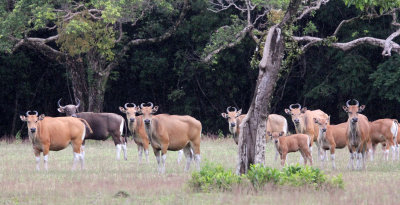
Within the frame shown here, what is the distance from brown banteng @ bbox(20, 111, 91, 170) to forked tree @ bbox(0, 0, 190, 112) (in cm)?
858

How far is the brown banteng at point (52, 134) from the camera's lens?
17420 mm

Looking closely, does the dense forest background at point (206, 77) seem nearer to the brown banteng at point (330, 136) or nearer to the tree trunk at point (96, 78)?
the tree trunk at point (96, 78)

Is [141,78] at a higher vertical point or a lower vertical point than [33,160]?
higher

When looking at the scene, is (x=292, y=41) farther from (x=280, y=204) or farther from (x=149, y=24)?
(x=149, y=24)

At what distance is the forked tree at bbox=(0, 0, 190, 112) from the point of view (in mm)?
26781

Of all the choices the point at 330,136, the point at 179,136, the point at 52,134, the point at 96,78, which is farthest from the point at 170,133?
the point at 96,78

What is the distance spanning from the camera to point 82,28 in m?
26.4

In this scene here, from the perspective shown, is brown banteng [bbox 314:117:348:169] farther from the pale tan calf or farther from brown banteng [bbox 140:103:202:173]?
the pale tan calf

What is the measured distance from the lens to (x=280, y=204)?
11109 millimetres

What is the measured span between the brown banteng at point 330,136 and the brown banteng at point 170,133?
3.26 metres

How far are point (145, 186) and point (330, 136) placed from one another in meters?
6.72

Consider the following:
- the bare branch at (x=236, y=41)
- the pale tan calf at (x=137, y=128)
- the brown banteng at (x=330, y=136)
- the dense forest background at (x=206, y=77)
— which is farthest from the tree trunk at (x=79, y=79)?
the brown banteng at (x=330, y=136)

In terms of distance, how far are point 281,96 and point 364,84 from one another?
4.73 m

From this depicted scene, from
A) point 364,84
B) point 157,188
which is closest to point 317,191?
point 157,188
